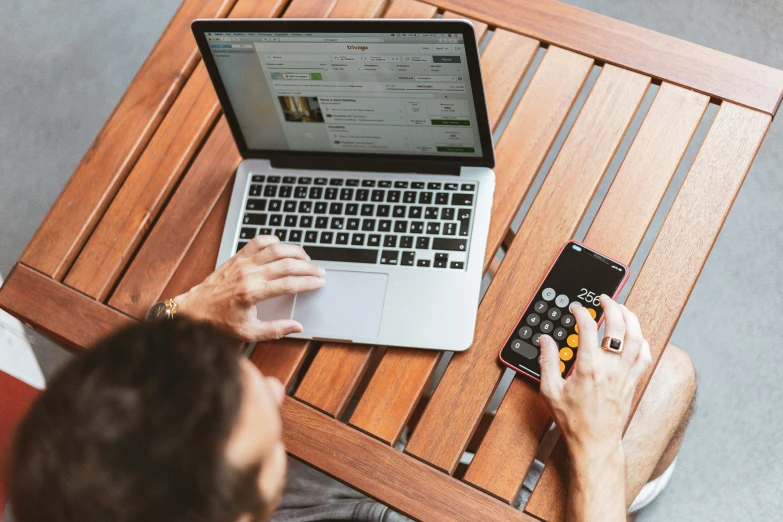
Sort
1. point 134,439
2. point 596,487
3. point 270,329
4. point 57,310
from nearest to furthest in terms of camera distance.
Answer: point 134,439 < point 596,487 < point 270,329 < point 57,310

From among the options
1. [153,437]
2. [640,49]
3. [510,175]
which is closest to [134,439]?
[153,437]

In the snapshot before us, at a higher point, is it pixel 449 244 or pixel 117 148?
pixel 449 244

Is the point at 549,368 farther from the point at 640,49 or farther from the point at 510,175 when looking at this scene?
the point at 640,49

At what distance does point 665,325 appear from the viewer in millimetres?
891

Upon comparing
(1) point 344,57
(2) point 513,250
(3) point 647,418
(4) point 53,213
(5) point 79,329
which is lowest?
(5) point 79,329

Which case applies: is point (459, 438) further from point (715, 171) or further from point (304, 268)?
point (715, 171)

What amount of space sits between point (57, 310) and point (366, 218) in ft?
1.57

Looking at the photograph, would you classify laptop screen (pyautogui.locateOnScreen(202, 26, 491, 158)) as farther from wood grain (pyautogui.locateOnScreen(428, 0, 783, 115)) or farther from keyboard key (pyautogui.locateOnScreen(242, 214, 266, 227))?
wood grain (pyautogui.locateOnScreen(428, 0, 783, 115))

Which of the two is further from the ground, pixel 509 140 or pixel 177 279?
pixel 509 140

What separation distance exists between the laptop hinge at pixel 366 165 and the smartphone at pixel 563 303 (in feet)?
0.66

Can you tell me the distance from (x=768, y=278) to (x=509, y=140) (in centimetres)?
88

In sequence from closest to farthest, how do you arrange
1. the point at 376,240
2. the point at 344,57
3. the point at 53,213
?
1. the point at 344,57
2. the point at 376,240
3. the point at 53,213

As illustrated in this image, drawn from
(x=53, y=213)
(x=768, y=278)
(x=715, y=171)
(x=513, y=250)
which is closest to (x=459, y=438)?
(x=513, y=250)

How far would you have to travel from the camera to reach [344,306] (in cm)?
95
